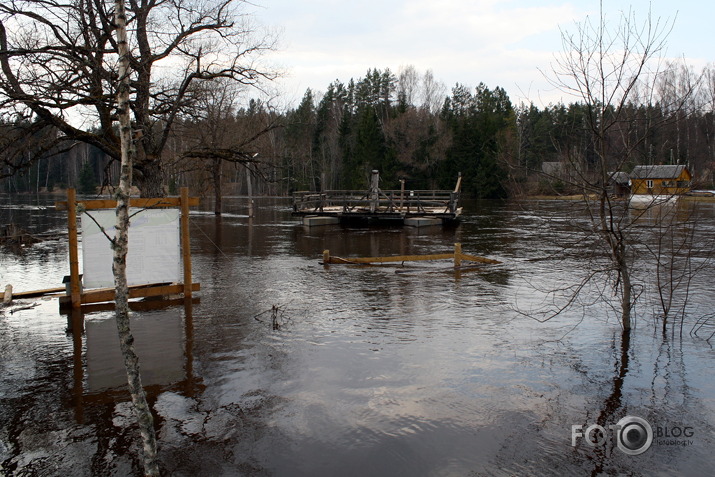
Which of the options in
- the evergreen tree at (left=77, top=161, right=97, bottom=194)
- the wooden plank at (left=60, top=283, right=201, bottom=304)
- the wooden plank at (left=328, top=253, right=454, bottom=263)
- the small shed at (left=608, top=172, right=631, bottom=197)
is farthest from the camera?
the evergreen tree at (left=77, top=161, right=97, bottom=194)

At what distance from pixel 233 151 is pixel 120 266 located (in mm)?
13986

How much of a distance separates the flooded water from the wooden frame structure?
1.38ft

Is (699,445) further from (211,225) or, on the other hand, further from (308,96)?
(308,96)

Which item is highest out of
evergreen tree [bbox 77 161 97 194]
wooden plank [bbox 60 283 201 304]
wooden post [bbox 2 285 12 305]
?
evergreen tree [bbox 77 161 97 194]

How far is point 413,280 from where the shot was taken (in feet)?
46.5

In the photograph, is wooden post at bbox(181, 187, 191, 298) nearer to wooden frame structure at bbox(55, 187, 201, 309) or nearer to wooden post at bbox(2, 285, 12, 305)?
wooden frame structure at bbox(55, 187, 201, 309)

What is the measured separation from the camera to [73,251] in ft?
33.5

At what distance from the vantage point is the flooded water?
527 centimetres

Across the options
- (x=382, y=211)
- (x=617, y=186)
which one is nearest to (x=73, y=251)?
(x=617, y=186)

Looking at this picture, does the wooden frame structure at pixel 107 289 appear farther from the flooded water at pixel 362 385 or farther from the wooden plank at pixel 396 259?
the wooden plank at pixel 396 259

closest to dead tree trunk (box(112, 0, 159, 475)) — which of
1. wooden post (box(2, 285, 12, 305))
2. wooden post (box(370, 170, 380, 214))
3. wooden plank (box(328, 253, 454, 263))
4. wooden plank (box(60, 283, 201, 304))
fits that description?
wooden plank (box(60, 283, 201, 304))

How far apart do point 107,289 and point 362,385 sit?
6.45 metres

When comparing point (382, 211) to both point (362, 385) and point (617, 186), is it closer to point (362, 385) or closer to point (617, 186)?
point (617, 186)

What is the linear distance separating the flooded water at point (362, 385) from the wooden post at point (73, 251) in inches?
19.1
